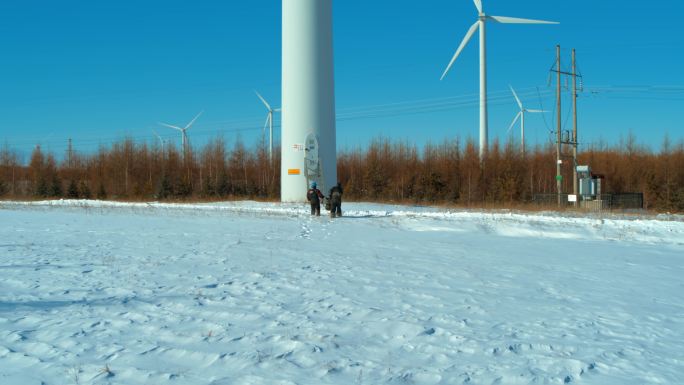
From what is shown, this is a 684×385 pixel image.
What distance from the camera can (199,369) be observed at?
436cm

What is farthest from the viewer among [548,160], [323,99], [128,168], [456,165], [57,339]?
[128,168]

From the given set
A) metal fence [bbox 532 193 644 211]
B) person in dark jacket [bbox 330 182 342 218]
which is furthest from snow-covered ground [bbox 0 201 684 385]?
metal fence [bbox 532 193 644 211]

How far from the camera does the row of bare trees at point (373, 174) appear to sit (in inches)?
1385

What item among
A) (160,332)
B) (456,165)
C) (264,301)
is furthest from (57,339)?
(456,165)

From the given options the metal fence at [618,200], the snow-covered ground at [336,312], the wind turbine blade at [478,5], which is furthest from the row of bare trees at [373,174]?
the snow-covered ground at [336,312]

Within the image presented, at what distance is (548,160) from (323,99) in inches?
798

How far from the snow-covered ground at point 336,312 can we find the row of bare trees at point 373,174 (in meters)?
21.7

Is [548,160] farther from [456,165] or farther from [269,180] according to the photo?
[269,180]

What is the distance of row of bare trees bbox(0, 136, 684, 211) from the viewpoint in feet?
115

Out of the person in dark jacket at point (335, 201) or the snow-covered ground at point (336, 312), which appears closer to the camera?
the snow-covered ground at point (336, 312)

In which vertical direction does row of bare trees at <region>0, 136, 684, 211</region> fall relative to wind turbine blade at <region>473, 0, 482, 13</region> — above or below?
below

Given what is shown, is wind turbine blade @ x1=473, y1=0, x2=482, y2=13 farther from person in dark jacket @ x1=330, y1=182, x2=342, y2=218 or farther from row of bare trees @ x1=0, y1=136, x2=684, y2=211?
person in dark jacket @ x1=330, y1=182, x2=342, y2=218

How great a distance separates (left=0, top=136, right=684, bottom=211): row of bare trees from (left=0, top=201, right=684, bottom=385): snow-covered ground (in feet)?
71.3

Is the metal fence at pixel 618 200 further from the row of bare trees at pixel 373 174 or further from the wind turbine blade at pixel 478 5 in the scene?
the wind turbine blade at pixel 478 5
